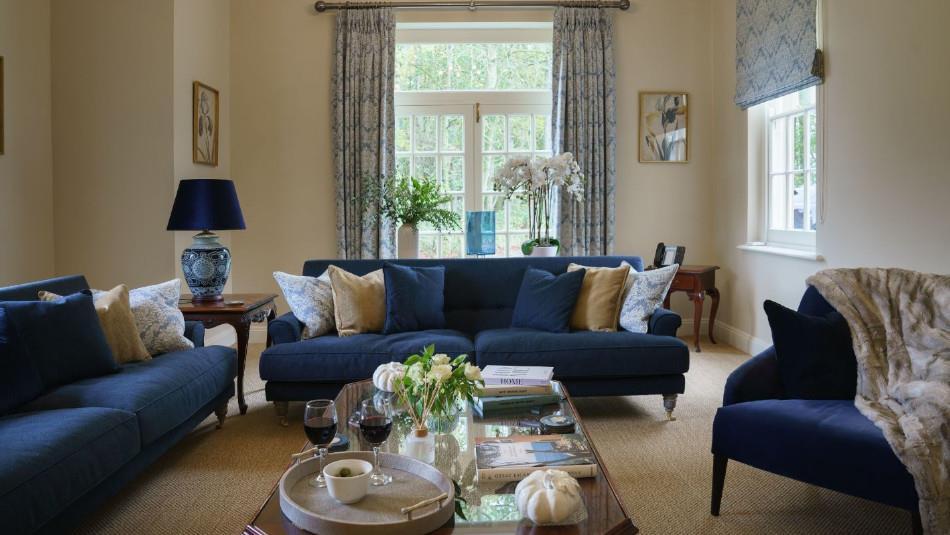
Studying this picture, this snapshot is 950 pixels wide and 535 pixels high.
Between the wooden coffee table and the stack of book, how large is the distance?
4.9 inches

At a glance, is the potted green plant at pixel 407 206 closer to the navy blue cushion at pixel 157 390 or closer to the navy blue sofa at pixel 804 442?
the navy blue cushion at pixel 157 390

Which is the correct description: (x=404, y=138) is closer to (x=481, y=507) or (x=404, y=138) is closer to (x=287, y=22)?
(x=287, y=22)

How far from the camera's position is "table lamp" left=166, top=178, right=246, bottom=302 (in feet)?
14.5

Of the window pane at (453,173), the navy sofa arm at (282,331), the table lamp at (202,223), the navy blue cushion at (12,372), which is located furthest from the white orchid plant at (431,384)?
the window pane at (453,173)

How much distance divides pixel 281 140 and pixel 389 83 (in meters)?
1.01

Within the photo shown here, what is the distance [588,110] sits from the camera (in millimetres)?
6363

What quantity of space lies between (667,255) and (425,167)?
2.13 m

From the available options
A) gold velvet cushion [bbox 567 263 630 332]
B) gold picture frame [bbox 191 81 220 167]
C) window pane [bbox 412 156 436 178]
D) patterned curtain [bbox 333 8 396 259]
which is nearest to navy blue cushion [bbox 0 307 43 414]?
gold velvet cushion [bbox 567 263 630 332]

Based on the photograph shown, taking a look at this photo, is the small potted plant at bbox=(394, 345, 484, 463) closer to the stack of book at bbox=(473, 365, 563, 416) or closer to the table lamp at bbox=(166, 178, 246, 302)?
the stack of book at bbox=(473, 365, 563, 416)

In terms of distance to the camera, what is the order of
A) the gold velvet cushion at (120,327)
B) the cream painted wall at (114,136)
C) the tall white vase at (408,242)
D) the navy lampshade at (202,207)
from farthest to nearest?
the cream painted wall at (114,136) < the tall white vase at (408,242) < the navy lampshade at (202,207) < the gold velvet cushion at (120,327)

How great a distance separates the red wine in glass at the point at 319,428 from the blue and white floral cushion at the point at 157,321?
80.6 inches

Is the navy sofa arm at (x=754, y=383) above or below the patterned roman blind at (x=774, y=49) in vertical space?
below

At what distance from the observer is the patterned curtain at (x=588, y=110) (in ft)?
20.9

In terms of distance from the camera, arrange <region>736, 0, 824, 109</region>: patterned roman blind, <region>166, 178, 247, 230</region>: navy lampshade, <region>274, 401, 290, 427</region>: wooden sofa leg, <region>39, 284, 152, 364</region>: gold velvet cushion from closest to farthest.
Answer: <region>39, 284, 152, 364</region>: gold velvet cushion → <region>274, 401, 290, 427</region>: wooden sofa leg → <region>166, 178, 247, 230</region>: navy lampshade → <region>736, 0, 824, 109</region>: patterned roman blind
